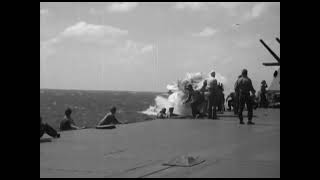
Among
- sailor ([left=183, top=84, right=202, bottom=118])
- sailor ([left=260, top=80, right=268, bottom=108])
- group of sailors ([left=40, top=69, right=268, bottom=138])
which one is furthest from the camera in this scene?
sailor ([left=260, top=80, right=268, bottom=108])

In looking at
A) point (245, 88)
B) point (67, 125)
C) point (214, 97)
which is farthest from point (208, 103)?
point (67, 125)

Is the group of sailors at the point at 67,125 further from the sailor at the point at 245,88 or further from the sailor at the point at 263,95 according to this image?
the sailor at the point at 263,95

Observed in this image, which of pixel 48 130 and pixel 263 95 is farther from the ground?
pixel 263 95

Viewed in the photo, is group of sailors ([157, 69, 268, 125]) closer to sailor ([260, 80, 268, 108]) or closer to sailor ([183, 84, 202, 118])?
sailor ([183, 84, 202, 118])

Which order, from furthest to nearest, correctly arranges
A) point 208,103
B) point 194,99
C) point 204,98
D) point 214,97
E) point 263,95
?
1. point 263,95
2. point 204,98
3. point 194,99
4. point 208,103
5. point 214,97

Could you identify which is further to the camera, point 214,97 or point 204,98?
point 204,98

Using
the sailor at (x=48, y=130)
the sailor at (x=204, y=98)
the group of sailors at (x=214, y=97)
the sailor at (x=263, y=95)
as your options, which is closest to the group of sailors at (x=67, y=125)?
the sailor at (x=48, y=130)

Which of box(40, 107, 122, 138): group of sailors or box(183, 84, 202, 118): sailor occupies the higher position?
box(183, 84, 202, 118): sailor

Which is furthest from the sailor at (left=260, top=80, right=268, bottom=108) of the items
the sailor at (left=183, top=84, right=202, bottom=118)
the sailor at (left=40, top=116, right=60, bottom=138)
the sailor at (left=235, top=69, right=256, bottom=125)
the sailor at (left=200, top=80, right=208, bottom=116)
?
the sailor at (left=40, top=116, right=60, bottom=138)

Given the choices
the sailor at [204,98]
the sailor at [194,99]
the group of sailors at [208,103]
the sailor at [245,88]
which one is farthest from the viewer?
the sailor at [204,98]

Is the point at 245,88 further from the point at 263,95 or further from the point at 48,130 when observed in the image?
the point at 263,95
